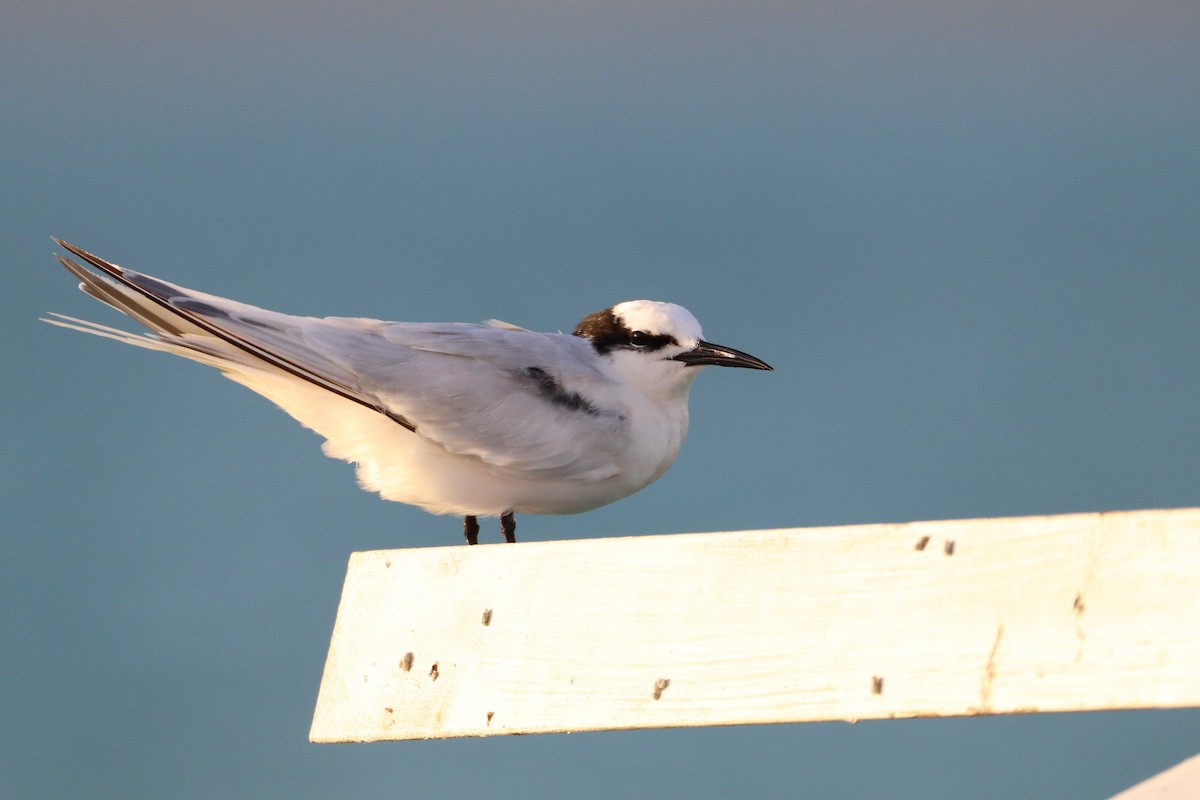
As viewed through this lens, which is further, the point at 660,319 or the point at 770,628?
the point at 660,319

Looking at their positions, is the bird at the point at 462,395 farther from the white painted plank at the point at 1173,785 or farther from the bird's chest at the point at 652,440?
the white painted plank at the point at 1173,785

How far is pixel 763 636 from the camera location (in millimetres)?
2029

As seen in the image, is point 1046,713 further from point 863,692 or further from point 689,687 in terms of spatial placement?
point 689,687

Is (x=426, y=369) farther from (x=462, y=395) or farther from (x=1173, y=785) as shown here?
(x=1173, y=785)

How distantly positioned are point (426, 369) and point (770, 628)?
131 centimetres

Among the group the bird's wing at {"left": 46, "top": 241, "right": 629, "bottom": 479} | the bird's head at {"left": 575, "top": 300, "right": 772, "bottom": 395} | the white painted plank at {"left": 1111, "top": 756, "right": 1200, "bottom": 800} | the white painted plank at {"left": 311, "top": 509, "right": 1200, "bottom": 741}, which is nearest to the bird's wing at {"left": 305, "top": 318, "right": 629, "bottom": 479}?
the bird's wing at {"left": 46, "top": 241, "right": 629, "bottom": 479}

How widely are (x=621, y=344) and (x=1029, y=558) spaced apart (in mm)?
1662

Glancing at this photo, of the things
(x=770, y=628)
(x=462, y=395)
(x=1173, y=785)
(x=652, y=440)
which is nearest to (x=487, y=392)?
(x=462, y=395)

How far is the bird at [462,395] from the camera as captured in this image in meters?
2.97

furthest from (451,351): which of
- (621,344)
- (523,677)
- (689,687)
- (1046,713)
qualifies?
(1046,713)

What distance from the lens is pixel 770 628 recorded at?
6.64ft

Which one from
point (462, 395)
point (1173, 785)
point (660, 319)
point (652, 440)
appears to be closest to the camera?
point (1173, 785)

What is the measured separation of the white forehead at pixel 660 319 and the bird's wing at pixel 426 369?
165 millimetres

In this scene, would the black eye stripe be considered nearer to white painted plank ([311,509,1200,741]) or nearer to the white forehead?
the white forehead
